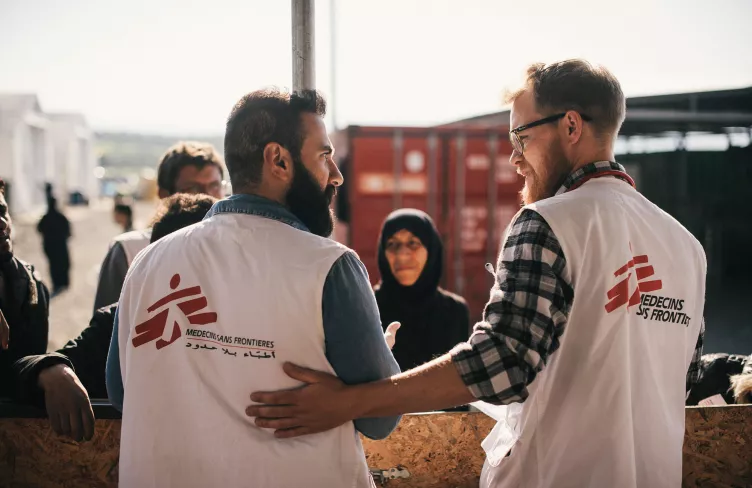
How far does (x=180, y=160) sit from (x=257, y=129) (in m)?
2.22

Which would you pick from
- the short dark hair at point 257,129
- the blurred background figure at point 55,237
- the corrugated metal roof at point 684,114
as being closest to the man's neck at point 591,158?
the short dark hair at point 257,129

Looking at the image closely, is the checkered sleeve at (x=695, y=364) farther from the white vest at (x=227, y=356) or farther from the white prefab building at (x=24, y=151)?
the white prefab building at (x=24, y=151)

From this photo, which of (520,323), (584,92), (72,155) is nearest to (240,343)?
(520,323)

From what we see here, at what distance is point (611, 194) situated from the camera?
1562 mm

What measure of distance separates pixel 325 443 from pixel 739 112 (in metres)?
13.9

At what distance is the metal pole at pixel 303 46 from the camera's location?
218 centimetres

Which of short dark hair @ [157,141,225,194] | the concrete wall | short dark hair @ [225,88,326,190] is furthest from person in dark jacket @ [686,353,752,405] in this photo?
short dark hair @ [157,141,225,194]

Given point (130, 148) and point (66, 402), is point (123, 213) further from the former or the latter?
point (130, 148)

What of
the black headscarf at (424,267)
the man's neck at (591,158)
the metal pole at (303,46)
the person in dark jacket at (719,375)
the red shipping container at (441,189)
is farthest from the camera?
the red shipping container at (441,189)

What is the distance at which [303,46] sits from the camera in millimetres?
2195

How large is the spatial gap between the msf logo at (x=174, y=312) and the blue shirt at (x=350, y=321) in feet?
0.74

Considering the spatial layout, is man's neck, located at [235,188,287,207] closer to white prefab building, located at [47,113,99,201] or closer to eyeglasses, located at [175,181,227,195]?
eyeglasses, located at [175,181,227,195]

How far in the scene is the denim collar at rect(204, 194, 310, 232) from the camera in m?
1.54

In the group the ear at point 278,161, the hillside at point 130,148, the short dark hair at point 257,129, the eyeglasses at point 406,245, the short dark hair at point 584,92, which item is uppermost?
the hillside at point 130,148
